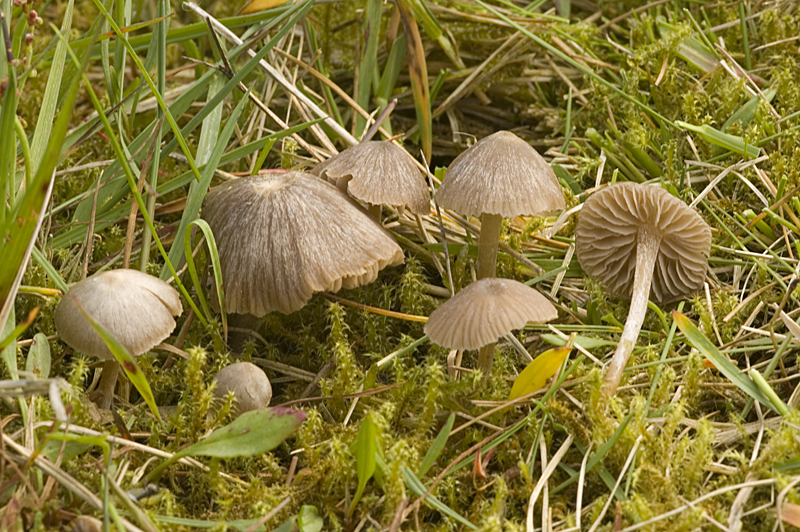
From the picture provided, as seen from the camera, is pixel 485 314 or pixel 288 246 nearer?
pixel 485 314

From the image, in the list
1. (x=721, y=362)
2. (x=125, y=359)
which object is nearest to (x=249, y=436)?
(x=125, y=359)

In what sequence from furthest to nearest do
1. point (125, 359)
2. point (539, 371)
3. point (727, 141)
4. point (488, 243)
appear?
point (727, 141) → point (488, 243) → point (539, 371) → point (125, 359)

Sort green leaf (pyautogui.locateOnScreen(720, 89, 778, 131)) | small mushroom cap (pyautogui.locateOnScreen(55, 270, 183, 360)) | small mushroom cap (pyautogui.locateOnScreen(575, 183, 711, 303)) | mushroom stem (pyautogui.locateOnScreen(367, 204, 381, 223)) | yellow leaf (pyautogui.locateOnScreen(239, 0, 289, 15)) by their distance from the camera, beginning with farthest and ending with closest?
1. yellow leaf (pyautogui.locateOnScreen(239, 0, 289, 15))
2. green leaf (pyautogui.locateOnScreen(720, 89, 778, 131))
3. mushroom stem (pyautogui.locateOnScreen(367, 204, 381, 223))
4. small mushroom cap (pyautogui.locateOnScreen(575, 183, 711, 303))
5. small mushroom cap (pyautogui.locateOnScreen(55, 270, 183, 360))

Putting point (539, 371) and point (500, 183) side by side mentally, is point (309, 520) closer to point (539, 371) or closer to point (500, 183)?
point (539, 371)

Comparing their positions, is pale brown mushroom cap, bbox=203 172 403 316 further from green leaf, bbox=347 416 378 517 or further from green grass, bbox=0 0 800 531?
green leaf, bbox=347 416 378 517

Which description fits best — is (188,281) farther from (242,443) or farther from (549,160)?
(549,160)

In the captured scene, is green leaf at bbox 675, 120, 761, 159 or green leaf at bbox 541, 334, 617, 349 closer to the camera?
green leaf at bbox 541, 334, 617, 349

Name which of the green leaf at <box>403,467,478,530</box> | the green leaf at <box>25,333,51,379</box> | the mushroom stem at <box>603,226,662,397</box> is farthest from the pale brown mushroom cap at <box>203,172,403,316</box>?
the mushroom stem at <box>603,226,662,397</box>
